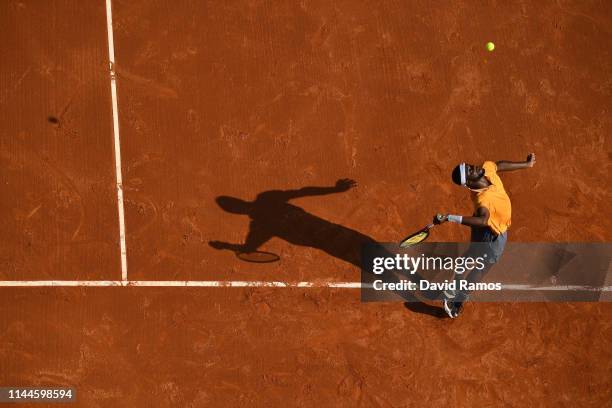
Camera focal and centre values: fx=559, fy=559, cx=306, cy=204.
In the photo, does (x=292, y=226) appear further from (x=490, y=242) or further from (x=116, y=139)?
(x=116, y=139)

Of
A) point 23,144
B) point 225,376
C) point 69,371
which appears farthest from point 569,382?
point 23,144

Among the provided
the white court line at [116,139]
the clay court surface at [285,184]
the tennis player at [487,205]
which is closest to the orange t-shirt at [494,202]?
the tennis player at [487,205]

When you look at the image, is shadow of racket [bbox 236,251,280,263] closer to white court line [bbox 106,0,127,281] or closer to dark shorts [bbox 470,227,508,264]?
white court line [bbox 106,0,127,281]

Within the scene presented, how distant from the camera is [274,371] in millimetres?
9148

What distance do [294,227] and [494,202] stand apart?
3.26 metres

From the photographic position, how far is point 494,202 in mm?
7883

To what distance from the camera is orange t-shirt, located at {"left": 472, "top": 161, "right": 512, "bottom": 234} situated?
7.86m

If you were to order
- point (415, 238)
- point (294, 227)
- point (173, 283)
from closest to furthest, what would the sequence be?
1. point (415, 238)
2. point (173, 283)
3. point (294, 227)

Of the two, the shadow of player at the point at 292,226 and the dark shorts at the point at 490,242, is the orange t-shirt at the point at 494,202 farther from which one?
the shadow of player at the point at 292,226

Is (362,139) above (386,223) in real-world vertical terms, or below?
above

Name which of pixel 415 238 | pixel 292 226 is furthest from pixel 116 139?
pixel 415 238

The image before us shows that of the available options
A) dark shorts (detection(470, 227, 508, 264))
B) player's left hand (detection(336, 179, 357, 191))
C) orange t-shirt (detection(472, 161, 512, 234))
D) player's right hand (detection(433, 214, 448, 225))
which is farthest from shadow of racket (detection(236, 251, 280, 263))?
orange t-shirt (detection(472, 161, 512, 234))

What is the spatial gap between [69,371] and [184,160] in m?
3.94

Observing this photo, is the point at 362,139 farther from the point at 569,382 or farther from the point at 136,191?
the point at 569,382
